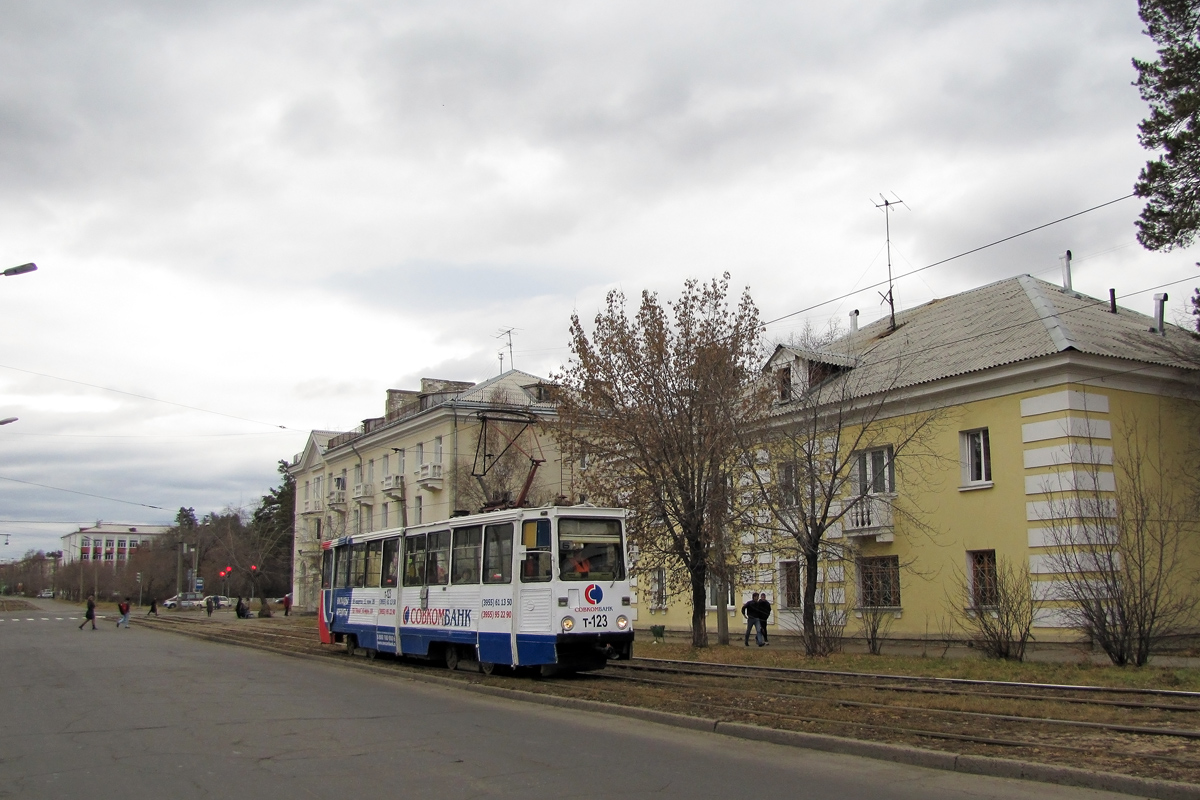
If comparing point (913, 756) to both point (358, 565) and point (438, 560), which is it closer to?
point (438, 560)

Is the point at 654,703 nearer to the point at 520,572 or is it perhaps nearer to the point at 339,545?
the point at 520,572

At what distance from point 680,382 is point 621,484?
9.27 ft

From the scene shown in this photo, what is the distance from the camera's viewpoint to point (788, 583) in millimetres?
29594

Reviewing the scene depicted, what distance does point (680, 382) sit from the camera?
23.5 meters

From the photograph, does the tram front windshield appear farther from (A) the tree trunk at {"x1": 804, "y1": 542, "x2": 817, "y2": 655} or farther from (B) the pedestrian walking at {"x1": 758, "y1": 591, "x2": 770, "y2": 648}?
(B) the pedestrian walking at {"x1": 758, "y1": 591, "x2": 770, "y2": 648}

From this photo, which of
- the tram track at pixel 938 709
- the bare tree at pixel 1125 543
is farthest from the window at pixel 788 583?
the tram track at pixel 938 709

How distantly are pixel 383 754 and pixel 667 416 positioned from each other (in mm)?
14395

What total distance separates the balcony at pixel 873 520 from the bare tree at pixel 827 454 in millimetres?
26

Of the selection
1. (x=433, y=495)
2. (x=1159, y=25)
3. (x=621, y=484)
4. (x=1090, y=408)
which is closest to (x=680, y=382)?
(x=621, y=484)

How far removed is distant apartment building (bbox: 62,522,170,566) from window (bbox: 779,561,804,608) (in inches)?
5981

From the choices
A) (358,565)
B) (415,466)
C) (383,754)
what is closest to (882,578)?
(358,565)

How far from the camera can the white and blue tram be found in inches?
672

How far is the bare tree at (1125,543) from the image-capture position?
676 inches

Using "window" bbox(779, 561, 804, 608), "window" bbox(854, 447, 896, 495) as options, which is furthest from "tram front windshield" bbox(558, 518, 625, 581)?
"window" bbox(779, 561, 804, 608)
